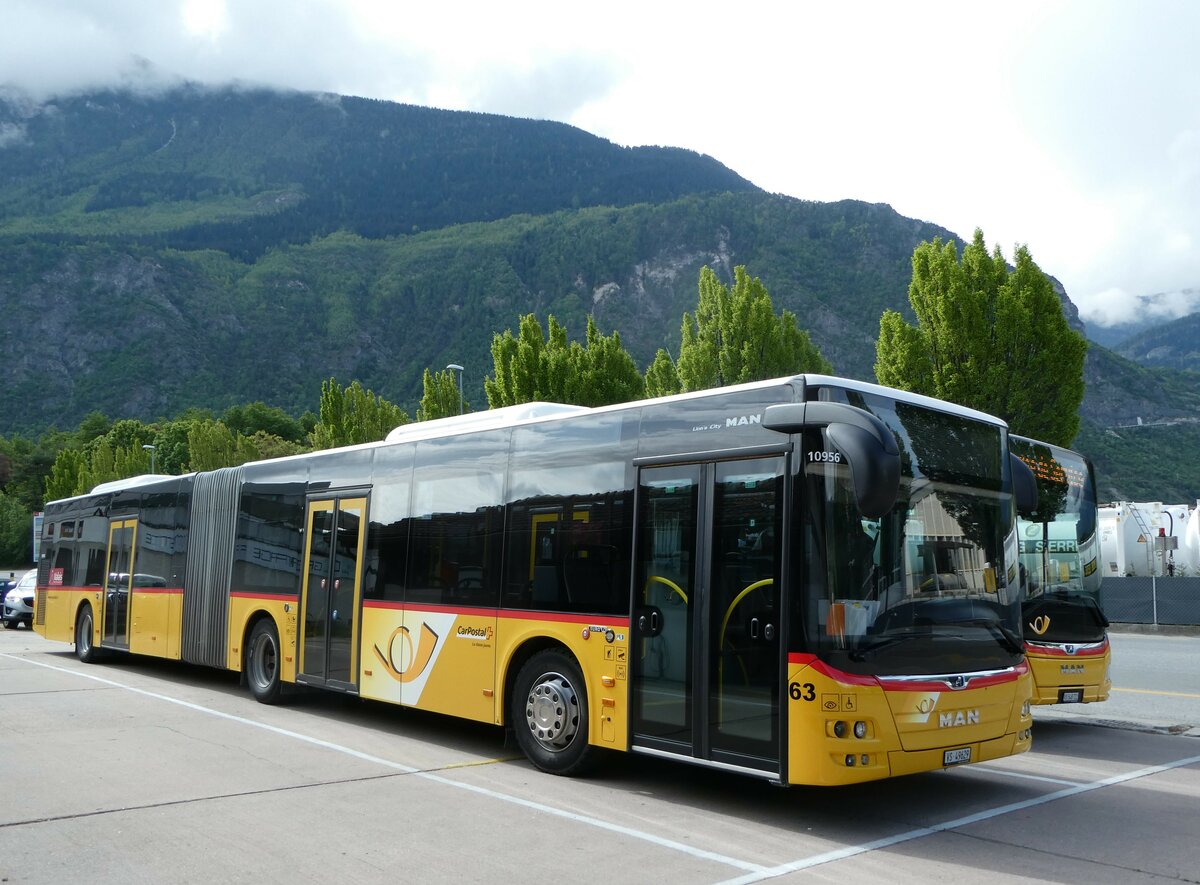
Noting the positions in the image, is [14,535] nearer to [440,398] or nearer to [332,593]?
[440,398]

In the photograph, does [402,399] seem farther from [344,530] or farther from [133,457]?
[344,530]

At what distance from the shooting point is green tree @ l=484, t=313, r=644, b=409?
33.1m

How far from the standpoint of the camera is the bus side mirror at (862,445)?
6.48m

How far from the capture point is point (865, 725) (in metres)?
6.98

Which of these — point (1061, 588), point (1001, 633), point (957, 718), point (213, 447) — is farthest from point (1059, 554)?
point (213, 447)

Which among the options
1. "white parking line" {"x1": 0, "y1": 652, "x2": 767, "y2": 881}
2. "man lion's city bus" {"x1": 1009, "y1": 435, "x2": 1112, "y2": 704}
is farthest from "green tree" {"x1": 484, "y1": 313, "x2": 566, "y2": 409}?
"man lion's city bus" {"x1": 1009, "y1": 435, "x2": 1112, "y2": 704}

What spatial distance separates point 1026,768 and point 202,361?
135284 mm

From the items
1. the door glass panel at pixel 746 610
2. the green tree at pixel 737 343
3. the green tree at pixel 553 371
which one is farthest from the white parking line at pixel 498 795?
the green tree at pixel 737 343

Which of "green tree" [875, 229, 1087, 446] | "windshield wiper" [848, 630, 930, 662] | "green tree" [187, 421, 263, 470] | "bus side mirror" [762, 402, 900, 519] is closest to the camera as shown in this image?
"bus side mirror" [762, 402, 900, 519]

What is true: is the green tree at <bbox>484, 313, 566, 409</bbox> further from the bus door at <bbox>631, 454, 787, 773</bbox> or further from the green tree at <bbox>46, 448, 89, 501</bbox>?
the green tree at <bbox>46, 448, 89, 501</bbox>

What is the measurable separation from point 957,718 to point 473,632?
14.4 ft

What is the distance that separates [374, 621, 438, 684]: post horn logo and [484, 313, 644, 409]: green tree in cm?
2138

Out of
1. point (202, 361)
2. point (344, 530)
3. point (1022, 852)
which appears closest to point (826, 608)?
point (1022, 852)

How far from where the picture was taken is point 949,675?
293 inches
